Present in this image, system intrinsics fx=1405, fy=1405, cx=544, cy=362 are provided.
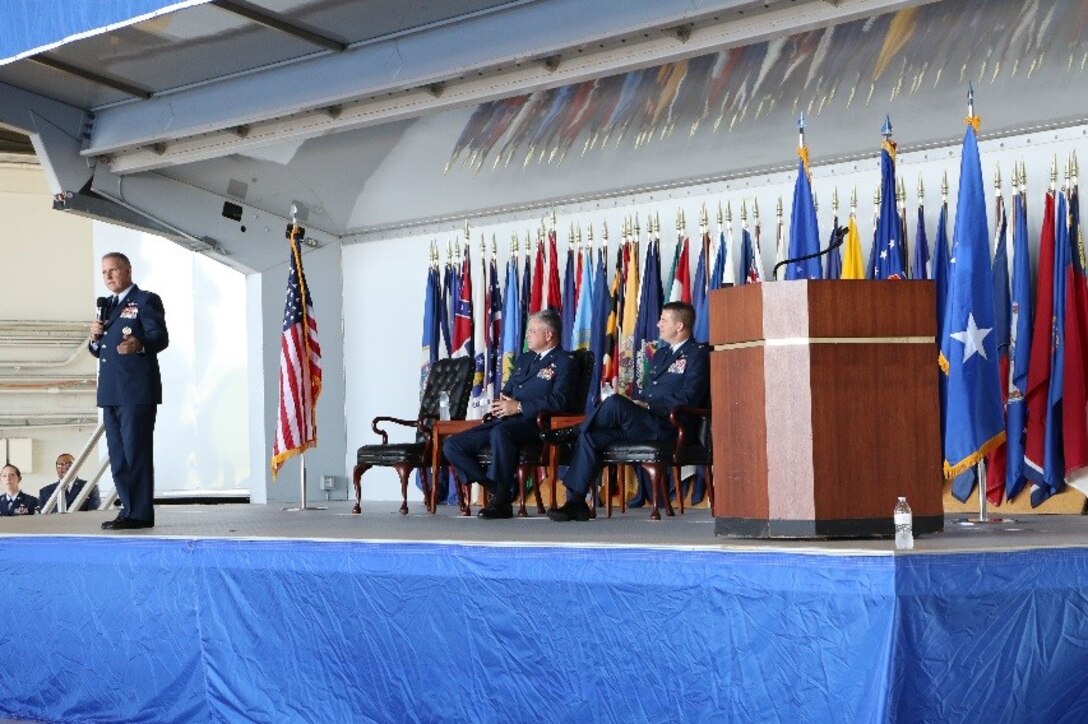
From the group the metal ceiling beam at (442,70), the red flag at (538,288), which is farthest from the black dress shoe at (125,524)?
the red flag at (538,288)

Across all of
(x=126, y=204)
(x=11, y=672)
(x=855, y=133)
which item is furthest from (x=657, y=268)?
(x=11, y=672)

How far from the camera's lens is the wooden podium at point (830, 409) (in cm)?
383

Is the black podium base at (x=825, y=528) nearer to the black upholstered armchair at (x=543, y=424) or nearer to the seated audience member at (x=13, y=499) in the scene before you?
the black upholstered armchair at (x=543, y=424)

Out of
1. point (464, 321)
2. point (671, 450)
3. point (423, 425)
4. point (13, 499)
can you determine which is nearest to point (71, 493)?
point (13, 499)

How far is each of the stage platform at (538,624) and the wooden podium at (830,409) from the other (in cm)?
16

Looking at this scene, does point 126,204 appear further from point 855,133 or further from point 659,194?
point 855,133

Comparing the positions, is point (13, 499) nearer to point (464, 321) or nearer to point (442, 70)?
point (464, 321)

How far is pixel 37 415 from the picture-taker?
14.2 m

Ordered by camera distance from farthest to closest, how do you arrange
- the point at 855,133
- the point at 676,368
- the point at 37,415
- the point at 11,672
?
the point at 37,415 < the point at 855,133 < the point at 676,368 < the point at 11,672

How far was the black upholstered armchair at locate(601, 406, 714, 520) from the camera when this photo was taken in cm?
656

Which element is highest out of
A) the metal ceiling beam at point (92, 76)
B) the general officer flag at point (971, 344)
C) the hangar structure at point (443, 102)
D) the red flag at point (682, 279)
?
the metal ceiling beam at point (92, 76)

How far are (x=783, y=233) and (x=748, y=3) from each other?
220 cm

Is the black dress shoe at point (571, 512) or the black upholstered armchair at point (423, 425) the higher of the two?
the black upholstered armchair at point (423, 425)

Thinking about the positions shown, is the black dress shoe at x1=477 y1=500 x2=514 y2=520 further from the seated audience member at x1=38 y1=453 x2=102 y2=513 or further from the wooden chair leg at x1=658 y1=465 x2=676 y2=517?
the seated audience member at x1=38 y1=453 x2=102 y2=513
